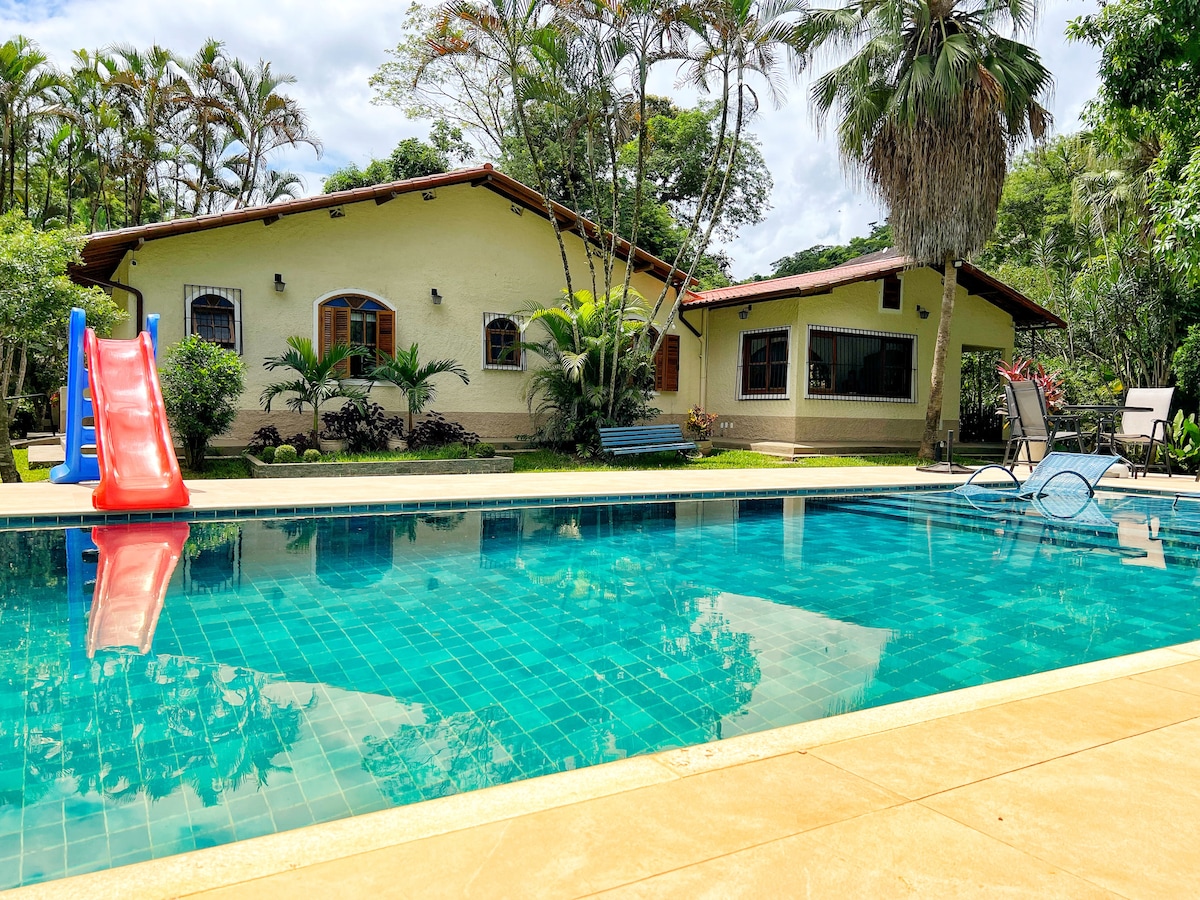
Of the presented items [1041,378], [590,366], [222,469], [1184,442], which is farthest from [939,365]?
[222,469]

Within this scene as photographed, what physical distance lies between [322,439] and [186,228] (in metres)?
3.91

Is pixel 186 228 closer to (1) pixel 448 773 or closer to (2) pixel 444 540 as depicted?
(2) pixel 444 540

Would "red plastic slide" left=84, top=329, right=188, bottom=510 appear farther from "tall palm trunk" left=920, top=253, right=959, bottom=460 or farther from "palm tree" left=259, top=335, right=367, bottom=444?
"tall palm trunk" left=920, top=253, right=959, bottom=460

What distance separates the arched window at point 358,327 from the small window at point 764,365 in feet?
25.5

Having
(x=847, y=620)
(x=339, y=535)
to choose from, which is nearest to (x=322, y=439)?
(x=339, y=535)

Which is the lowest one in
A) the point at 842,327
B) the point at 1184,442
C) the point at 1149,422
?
the point at 1184,442

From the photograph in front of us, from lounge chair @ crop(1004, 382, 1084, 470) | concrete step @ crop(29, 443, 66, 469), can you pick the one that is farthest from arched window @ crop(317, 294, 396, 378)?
lounge chair @ crop(1004, 382, 1084, 470)

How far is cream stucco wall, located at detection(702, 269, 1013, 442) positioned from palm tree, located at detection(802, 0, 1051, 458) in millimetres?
2080

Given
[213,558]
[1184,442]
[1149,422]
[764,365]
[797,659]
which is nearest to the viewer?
[797,659]

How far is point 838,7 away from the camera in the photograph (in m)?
15.2

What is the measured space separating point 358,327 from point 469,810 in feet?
43.8

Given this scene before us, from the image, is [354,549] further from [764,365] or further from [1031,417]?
[764,365]

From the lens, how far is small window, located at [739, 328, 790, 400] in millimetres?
16984

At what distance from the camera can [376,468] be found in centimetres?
1167
